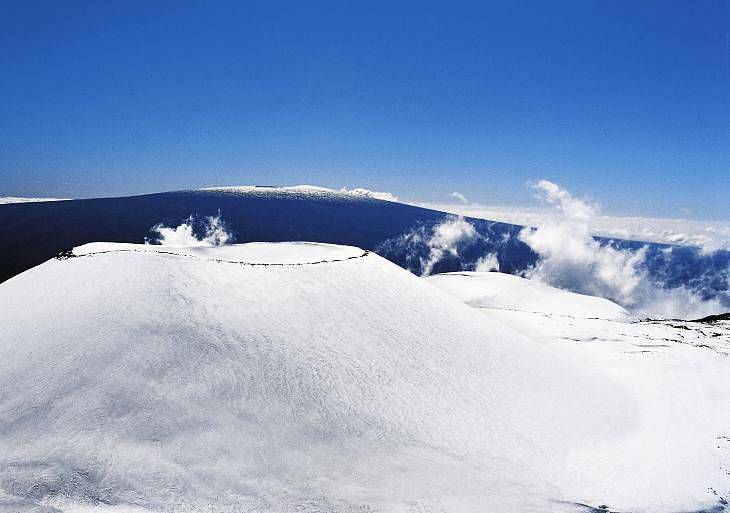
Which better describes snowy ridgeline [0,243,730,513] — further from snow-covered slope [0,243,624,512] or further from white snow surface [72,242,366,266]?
white snow surface [72,242,366,266]

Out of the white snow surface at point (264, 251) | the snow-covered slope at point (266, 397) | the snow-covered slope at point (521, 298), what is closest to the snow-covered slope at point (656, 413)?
the snow-covered slope at point (266, 397)

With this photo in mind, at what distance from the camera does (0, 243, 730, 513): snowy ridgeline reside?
37.6 feet

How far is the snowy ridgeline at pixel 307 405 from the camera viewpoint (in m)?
11.4

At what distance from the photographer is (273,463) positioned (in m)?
12.2

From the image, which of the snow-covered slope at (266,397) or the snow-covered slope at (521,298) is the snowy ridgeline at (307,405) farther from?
the snow-covered slope at (521,298)

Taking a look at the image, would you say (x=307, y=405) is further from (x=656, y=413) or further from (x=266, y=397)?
(x=656, y=413)

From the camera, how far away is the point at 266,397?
1459 centimetres

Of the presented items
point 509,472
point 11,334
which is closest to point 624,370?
point 509,472

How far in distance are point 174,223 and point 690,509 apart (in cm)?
15422

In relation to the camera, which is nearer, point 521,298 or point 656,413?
point 656,413

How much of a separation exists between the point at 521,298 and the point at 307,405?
1992 inches

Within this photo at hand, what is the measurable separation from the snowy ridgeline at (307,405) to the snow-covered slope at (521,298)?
29870 mm

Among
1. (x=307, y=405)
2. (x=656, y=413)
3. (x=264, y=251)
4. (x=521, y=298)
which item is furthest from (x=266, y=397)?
(x=521, y=298)

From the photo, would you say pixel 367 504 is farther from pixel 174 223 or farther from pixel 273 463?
pixel 174 223
